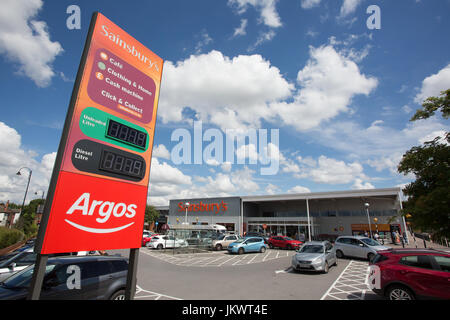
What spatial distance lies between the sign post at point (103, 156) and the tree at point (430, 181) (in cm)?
534

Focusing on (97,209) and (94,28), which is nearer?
(97,209)

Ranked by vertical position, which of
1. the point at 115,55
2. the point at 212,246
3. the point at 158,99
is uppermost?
the point at 115,55

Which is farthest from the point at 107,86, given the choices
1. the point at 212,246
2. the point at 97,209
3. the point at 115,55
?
the point at 212,246

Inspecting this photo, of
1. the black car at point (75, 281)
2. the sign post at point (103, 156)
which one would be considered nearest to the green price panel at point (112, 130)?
the sign post at point (103, 156)

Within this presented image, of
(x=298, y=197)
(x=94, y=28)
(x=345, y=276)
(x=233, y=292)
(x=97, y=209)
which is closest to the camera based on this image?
(x=97, y=209)

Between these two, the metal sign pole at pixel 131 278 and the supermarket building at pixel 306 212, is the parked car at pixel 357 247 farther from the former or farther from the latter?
the metal sign pole at pixel 131 278

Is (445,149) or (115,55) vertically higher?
(115,55)

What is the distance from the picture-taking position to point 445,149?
411 cm

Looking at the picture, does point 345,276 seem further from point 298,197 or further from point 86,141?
point 298,197

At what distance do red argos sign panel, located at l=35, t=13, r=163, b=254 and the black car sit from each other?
220 centimetres

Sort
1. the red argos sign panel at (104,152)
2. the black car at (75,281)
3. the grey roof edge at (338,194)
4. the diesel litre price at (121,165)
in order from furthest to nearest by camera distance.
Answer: the grey roof edge at (338,194)
the black car at (75,281)
the diesel litre price at (121,165)
the red argos sign panel at (104,152)

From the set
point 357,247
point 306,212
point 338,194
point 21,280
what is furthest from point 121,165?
point 306,212

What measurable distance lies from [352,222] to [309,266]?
29.2 metres

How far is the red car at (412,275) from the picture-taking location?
574cm
